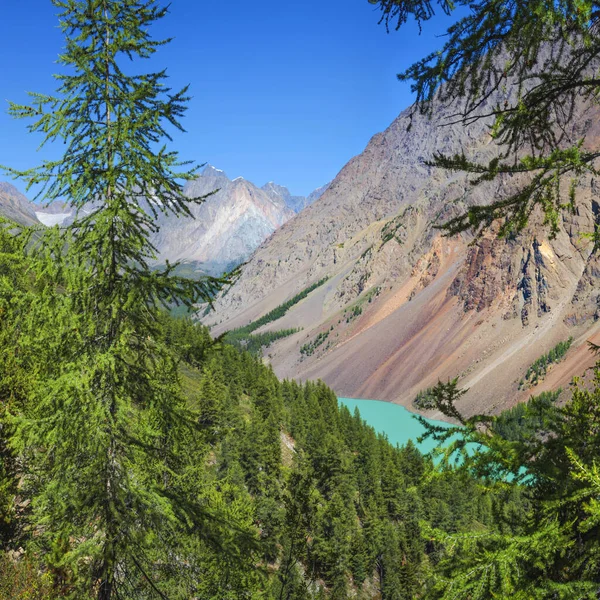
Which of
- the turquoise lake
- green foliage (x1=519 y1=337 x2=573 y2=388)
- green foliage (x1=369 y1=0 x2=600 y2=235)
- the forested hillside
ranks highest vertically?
green foliage (x1=369 y1=0 x2=600 y2=235)

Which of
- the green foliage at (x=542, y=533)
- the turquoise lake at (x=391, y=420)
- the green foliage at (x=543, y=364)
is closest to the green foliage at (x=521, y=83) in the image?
the green foliage at (x=542, y=533)

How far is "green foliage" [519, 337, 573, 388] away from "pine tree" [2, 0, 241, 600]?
413ft

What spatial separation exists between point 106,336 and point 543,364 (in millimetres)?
131242

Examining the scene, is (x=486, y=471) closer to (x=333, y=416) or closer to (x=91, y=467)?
(x=91, y=467)

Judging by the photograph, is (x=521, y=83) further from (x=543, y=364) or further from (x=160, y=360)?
(x=543, y=364)

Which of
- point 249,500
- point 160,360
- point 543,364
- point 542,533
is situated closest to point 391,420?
point 543,364

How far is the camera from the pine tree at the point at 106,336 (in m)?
7.42

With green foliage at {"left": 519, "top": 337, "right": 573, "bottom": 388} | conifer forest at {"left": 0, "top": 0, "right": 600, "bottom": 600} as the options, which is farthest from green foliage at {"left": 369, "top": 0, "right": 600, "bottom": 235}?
green foliage at {"left": 519, "top": 337, "right": 573, "bottom": 388}

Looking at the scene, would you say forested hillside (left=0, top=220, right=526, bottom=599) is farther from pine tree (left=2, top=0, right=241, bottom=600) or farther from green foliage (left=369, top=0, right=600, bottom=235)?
green foliage (left=369, top=0, right=600, bottom=235)

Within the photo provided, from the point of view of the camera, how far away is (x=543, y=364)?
4727 inches

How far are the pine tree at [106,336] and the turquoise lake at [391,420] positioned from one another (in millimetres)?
106353

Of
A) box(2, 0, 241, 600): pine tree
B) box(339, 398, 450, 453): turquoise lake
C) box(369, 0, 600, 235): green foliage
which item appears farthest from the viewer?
box(339, 398, 450, 453): turquoise lake

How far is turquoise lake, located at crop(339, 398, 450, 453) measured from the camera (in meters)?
118

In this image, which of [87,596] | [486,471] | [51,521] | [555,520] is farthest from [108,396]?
[555,520]
